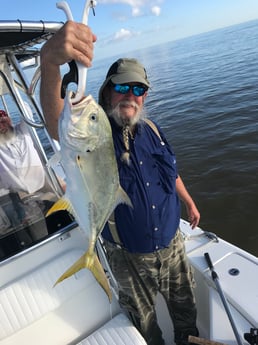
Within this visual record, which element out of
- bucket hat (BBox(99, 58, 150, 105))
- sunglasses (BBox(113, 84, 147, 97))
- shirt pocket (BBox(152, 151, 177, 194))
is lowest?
shirt pocket (BBox(152, 151, 177, 194))

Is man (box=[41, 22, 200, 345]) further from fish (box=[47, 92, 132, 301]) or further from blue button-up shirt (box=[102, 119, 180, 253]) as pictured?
fish (box=[47, 92, 132, 301])

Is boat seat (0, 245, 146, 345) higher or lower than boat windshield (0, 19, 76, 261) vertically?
lower

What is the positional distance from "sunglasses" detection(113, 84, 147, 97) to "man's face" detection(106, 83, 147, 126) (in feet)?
0.05

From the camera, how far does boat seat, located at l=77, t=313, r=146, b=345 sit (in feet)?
7.61

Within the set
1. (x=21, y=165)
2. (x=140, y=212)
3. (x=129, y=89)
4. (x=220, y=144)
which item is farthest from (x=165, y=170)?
(x=220, y=144)

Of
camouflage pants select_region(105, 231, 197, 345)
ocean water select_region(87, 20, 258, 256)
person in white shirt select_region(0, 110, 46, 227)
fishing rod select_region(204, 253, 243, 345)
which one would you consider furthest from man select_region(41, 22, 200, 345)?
Result: person in white shirt select_region(0, 110, 46, 227)

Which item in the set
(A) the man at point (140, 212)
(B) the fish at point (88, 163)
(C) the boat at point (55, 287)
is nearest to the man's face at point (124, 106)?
(A) the man at point (140, 212)

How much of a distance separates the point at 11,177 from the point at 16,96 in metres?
0.68

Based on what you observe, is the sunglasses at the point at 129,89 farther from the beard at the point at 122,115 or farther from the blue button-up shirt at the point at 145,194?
the blue button-up shirt at the point at 145,194

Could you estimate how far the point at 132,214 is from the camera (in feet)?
7.48

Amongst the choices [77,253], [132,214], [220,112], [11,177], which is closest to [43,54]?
[132,214]

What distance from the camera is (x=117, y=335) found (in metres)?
2.39

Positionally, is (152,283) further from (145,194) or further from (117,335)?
(145,194)

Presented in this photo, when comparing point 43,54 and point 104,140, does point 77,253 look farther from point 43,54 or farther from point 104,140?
point 43,54
